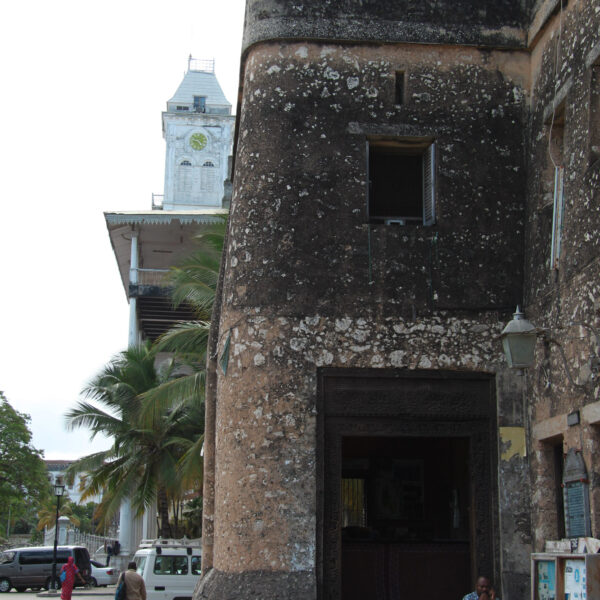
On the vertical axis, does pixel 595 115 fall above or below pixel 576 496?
above

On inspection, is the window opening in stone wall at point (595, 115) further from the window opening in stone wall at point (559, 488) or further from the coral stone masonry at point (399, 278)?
the window opening in stone wall at point (559, 488)

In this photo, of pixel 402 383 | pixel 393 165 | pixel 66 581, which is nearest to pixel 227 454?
pixel 402 383

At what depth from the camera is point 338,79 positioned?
972 cm

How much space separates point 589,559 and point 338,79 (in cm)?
551

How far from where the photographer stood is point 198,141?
6384 cm

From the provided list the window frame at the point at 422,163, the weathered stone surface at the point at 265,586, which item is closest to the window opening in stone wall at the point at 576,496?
the weathered stone surface at the point at 265,586

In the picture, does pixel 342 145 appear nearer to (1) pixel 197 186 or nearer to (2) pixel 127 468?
(2) pixel 127 468

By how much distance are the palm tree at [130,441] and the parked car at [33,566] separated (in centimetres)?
757

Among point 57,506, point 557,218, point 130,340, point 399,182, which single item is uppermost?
point 130,340

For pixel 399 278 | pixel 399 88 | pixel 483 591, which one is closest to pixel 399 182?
pixel 399 88

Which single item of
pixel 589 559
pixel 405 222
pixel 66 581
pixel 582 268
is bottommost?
pixel 66 581

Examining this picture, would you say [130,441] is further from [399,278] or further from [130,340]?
[399,278]

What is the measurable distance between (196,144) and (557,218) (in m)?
56.8

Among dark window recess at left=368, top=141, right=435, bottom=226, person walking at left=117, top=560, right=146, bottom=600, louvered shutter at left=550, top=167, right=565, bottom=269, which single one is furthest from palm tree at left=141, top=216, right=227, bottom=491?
louvered shutter at left=550, top=167, right=565, bottom=269
